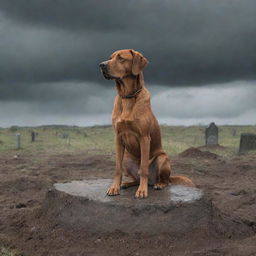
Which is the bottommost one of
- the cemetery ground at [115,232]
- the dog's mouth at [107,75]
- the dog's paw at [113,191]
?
the cemetery ground at [115,232]

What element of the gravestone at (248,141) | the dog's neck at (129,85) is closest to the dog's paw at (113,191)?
the dog's neck at (129,85)

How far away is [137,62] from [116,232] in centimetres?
240

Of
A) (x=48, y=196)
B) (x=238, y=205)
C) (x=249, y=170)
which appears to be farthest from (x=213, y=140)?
(x=48, y=196)

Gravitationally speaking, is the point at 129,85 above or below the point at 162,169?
above

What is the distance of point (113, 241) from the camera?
5562 mm

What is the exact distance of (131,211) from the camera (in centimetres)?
567

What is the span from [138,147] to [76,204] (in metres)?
1.26

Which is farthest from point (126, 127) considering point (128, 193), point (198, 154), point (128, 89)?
point (198, 154)

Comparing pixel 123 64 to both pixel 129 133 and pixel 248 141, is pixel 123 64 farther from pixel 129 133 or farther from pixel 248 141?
pixel 248 141

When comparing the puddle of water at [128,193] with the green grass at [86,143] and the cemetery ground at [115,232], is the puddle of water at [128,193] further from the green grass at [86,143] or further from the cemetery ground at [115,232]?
the green grass at [86,143]

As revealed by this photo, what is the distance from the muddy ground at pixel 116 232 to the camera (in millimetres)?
5410

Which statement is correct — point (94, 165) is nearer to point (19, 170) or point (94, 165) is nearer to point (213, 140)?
point (19, 170)

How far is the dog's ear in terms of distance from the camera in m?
5.56

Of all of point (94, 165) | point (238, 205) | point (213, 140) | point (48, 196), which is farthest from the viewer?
point (213, 140)
